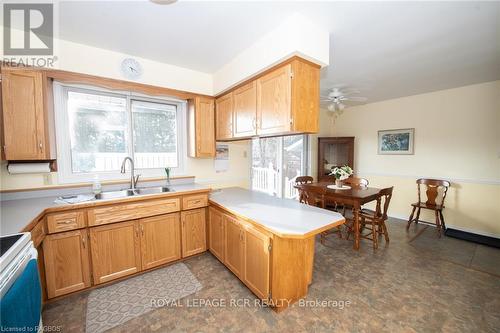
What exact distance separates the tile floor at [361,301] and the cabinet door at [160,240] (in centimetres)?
27

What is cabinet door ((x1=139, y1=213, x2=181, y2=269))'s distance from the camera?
86.0 inches

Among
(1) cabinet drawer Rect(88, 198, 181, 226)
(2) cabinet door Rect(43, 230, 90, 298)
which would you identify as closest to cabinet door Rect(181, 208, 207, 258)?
(1) cabinet drawer Rect(88, 198, 181, 226)

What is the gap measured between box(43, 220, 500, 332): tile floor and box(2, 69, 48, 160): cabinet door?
1.42 m

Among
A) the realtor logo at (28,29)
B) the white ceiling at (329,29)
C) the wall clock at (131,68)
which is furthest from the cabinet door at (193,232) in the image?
the realtor logo at (28,29)

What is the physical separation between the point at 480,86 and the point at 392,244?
9.72 ft

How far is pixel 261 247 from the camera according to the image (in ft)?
5.55

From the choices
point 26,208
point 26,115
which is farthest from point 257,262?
point 26,115

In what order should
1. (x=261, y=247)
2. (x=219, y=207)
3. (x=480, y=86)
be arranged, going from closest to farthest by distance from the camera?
1. (x=261, y=247)
2. (x=219, y=207)
3. (x=480, y=86)

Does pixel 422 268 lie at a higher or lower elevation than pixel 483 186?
lower

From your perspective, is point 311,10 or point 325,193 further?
point 325,193

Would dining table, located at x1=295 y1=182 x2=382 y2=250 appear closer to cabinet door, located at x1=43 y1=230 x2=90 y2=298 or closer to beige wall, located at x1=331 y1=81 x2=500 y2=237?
beige wall, located at x1=331 y1=81 x2=500 y2=237

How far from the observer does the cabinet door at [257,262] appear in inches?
65.3

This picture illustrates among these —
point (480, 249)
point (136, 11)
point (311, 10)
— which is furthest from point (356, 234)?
point (136, 11)

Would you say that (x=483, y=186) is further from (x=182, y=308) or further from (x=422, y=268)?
(x=182, y=308)
